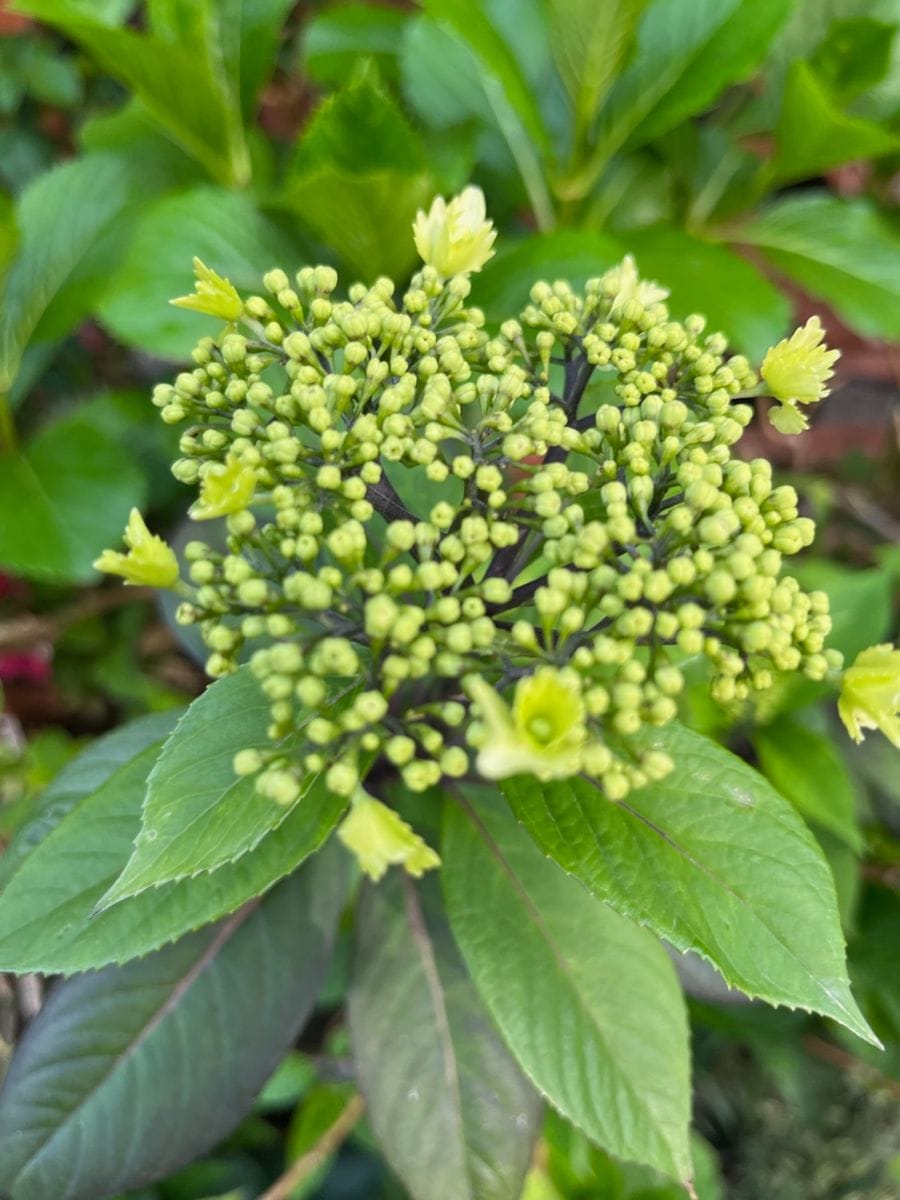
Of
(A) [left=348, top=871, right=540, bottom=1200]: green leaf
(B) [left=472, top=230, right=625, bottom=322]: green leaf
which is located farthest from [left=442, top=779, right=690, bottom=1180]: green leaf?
(B) [left=472, top=230, right=625, bottom=322]: green leaf

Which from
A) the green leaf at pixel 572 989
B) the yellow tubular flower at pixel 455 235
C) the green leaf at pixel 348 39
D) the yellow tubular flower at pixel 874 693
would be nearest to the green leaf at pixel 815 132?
the green leaf at pixel 348 39

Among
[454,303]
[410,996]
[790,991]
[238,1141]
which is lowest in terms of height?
[238,1141]

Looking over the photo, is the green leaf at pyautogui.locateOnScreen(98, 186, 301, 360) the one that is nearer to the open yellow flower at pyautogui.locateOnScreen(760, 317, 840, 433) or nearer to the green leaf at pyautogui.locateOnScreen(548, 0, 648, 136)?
the green leaf at pyautogui.locateOnScreen(548, 0, 648, 136)

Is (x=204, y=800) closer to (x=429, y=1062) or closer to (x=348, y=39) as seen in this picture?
(x=429, y=1062)

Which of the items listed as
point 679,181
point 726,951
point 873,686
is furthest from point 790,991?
point 679,181

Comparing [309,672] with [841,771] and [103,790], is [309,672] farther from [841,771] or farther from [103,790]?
[841,771]

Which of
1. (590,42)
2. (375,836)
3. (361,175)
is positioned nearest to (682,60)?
(590,42)
